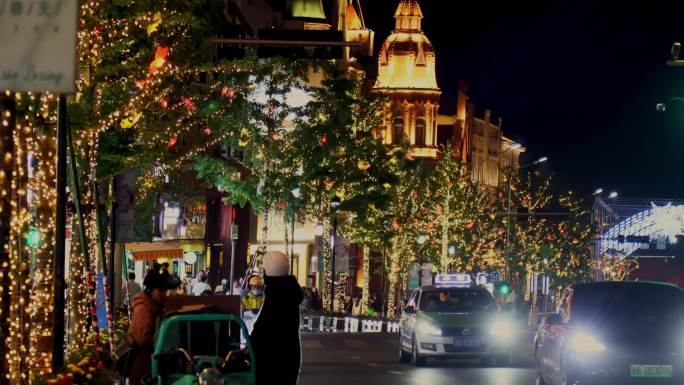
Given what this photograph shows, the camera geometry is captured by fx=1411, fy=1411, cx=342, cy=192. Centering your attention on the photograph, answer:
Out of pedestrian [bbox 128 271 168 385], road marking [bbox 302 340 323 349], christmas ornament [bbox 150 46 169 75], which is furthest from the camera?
road marking [bbox 302 340 323 349]

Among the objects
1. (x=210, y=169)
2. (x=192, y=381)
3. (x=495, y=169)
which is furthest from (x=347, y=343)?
(x=495, y=169)

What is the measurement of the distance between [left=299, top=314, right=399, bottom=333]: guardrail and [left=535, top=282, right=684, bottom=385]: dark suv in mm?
32717

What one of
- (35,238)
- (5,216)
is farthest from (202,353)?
(35,238)

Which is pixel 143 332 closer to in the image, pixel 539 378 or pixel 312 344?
pixel 539 378

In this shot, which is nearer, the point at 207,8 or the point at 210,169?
the point at 207,8

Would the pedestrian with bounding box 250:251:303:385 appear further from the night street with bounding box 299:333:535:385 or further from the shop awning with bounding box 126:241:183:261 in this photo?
the shop awning with bounding box 126:241:183:261

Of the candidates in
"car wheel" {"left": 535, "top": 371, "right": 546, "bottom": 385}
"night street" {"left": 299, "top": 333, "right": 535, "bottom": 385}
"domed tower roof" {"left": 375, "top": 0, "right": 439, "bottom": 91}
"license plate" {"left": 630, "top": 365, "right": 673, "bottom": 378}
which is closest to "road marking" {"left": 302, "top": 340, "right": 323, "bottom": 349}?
"night street" {"left": 299, "top": 333, "right": 535, "bottom": 385}

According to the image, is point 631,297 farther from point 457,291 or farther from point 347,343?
point 347,343

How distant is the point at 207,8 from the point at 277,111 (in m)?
29.3

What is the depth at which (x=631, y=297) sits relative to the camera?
65.5ft

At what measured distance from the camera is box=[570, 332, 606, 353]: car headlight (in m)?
19.3

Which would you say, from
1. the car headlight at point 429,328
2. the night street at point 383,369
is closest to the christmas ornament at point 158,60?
the night street at point 383,369

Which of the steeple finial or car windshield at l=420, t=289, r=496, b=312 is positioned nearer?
car windshield at l=420, t=289, r=496, b=312

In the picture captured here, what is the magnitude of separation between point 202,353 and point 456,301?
Result: 1831cm
